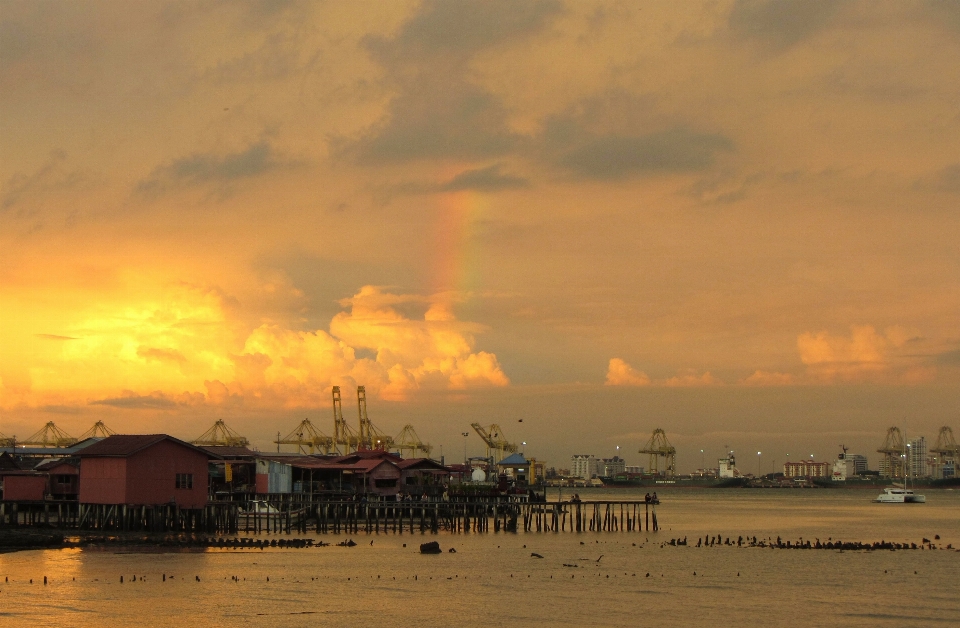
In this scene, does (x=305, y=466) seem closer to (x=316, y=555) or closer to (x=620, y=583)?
(x=316, y=555)

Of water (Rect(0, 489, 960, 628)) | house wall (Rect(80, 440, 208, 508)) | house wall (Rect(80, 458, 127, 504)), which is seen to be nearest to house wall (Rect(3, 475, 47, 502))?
house wall (Rect(80, 458, 127, 504))

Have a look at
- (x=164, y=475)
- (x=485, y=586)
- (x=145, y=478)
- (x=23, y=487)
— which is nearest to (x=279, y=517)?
(x=164, y=475)

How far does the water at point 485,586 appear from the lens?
43.6m

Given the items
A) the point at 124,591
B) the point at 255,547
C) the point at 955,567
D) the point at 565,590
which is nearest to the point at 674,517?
the point at 955,567

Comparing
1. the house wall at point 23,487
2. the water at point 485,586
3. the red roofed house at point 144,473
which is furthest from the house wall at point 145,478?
the house wall at point 23,487

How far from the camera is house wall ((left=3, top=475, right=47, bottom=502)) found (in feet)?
270

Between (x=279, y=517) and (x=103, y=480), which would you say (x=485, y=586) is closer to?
(x=103, y=480)

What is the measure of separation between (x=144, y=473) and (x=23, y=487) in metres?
18.0

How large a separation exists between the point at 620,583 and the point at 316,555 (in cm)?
1859

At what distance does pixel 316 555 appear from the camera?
64000mm

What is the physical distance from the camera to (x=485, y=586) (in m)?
52.2

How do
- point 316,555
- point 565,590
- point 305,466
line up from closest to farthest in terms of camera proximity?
point 565,590 → point 316,555 → point 305,466

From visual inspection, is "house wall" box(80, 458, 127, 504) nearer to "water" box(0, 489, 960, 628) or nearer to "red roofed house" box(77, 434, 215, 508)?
"red roofed house" box(77, 434, 215, 508)

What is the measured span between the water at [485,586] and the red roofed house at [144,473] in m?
8.14
